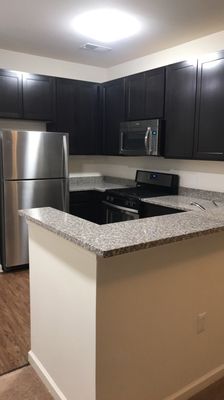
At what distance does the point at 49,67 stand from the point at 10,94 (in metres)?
0.81

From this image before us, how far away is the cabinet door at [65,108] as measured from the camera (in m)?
4.07

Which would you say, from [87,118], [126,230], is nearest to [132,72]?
[87,118]

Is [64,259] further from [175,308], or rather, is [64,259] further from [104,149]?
[104,149]

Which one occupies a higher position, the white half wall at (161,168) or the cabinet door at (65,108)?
the cabinet door at (65,108)

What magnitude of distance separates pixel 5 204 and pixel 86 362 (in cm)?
241

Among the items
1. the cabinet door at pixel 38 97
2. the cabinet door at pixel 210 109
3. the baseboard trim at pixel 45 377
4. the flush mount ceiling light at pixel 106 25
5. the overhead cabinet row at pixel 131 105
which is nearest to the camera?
the baseboard trim at pixel 45 377

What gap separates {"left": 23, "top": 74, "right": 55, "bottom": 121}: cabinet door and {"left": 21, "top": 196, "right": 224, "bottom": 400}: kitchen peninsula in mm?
2331

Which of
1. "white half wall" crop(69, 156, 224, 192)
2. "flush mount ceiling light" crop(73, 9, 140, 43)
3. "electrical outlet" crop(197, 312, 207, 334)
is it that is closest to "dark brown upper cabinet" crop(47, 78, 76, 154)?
"white half wall" crop(69, 156, 224, 192)

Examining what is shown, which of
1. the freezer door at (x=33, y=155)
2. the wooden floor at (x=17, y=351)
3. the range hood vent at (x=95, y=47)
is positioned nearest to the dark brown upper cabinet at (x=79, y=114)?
the freezer door at (x=33, y=155)

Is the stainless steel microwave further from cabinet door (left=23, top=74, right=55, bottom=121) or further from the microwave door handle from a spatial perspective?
cabinet door (left=23, top=74, right=55, bottom=121)

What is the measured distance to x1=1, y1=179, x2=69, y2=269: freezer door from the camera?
3.58 m

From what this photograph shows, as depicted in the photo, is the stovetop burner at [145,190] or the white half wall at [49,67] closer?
the stovetop burner at [145,190]

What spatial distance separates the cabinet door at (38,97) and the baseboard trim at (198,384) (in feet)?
10.7

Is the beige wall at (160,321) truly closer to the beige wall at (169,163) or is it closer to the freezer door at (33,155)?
the beige wall at (169,163)
